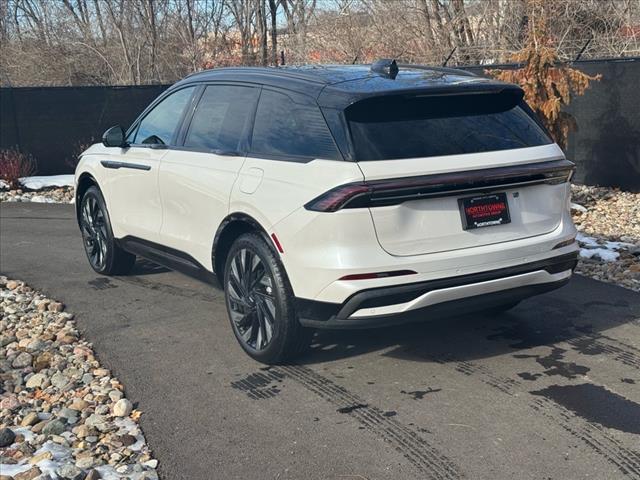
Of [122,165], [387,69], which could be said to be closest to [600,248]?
[387,69]

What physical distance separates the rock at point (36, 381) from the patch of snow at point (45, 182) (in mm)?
9294

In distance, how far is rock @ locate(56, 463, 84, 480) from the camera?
345 cm

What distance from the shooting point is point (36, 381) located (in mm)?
4703

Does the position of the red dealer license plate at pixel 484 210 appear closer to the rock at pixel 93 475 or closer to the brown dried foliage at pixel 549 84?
the rock at pixel 93 475

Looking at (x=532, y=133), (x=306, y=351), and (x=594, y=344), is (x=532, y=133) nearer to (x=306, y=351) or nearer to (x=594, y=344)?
(x=594, y=344)

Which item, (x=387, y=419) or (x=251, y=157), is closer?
(x=387, y=419)

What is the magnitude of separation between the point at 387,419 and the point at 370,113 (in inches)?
65.8

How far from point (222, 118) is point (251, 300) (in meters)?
1.36

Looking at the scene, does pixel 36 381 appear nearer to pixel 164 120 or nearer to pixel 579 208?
pixel 164 120

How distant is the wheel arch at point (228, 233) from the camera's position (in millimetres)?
4578

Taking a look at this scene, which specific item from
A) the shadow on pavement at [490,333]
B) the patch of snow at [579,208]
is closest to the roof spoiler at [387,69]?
the shadow on pavement at [490,333]

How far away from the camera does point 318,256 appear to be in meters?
4.07

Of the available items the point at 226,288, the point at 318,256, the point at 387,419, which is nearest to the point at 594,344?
the point at 387,419

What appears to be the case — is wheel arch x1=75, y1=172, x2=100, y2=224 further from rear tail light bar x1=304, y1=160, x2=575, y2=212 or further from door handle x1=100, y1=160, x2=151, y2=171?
rear tail light bar x1=304, y1=160, x2=575, y2=212
